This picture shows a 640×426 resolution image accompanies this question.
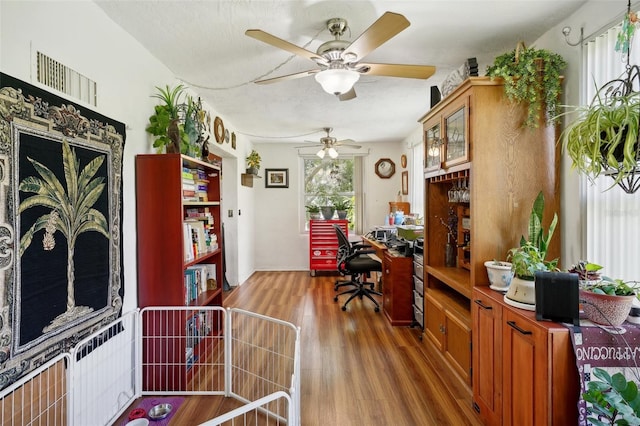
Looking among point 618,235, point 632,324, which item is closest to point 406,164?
point 618,235

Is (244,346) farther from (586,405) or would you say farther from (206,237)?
(586,405)

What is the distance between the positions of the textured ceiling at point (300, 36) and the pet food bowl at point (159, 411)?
230cm

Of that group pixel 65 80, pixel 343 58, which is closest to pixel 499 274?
pixel 343 58

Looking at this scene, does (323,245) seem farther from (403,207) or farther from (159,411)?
(159,411)

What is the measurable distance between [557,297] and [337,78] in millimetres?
1494

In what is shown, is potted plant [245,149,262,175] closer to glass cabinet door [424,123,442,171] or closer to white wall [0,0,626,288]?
white wall [0,0,626,288]

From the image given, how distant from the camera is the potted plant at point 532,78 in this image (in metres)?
1.80

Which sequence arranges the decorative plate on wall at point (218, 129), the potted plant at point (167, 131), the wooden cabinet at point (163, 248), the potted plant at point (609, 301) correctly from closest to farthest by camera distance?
1. the potted plant at point (609, 301)
2. the wooden cabinet at point (163, 248)
3. the potted plant at point (167, 131)
4. the decorative plate on wall at point (218, 129)

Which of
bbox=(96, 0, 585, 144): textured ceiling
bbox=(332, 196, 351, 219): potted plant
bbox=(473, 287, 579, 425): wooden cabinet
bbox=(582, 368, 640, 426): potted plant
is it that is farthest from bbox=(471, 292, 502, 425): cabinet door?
bbox=(332, 196, 351, 219): potted plant

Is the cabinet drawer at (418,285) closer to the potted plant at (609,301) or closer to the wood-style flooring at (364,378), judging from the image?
the wood-style flooring at (364,378)

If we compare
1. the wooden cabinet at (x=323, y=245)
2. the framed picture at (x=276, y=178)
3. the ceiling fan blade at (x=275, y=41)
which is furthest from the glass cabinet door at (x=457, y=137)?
the framed picture at (x=276, y=178)

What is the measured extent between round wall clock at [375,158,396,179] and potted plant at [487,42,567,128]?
3.84m

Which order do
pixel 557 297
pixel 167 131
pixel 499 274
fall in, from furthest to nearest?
pixel 167 131, pixel 499 274, pixel 557 297

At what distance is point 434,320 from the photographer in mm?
2609
